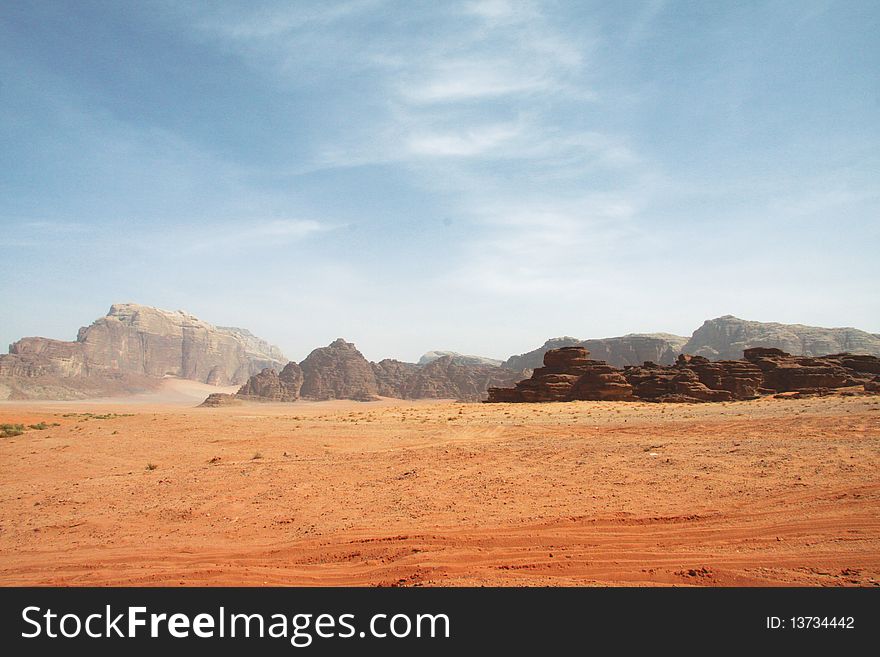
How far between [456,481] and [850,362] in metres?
69.3

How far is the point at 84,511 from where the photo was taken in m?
10.5

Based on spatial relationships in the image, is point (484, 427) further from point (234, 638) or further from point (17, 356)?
point (17, 356)

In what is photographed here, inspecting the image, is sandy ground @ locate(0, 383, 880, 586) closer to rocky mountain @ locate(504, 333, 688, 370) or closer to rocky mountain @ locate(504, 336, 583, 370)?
rocky mountain @ locate(504, 333, 688, 370)

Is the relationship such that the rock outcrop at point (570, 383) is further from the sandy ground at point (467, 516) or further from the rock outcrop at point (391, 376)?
the rock outcrop at point (391, 376)

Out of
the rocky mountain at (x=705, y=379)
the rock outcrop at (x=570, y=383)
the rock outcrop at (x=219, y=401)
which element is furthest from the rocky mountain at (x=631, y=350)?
the rock outcrop at (x=219, y=401)

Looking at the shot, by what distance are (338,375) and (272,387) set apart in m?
20.2

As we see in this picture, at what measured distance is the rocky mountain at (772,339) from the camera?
118 m

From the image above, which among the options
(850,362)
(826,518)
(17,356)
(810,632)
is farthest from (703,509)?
(17,356)

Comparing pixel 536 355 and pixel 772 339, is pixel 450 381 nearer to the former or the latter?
pixel 536 355

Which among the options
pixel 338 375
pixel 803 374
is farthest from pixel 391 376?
pixel 803 374

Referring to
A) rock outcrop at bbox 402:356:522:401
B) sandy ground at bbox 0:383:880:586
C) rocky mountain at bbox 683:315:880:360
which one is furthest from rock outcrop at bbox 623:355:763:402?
rock outcrop at bbox 402:356:522:401

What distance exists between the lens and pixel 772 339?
127m

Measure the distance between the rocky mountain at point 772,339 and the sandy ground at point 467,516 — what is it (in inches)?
4459

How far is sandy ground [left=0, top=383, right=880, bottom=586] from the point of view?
626 cm
